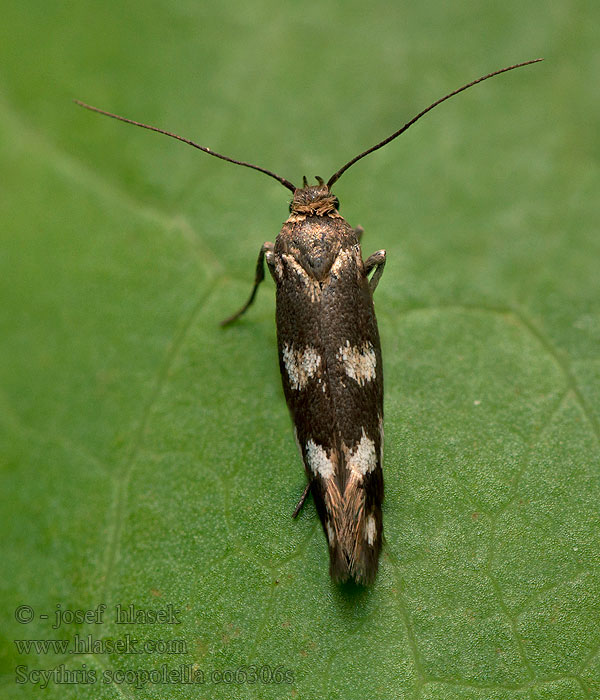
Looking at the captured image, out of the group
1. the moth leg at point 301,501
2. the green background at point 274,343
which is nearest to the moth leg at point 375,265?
the green background at point 274,343

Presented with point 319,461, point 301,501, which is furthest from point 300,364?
point 301,501

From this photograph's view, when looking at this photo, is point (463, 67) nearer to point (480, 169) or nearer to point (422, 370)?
point (480, 169)

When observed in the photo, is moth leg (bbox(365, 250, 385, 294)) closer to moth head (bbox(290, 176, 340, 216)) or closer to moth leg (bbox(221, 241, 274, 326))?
moth head (bbox(290, 176, 340, 216))

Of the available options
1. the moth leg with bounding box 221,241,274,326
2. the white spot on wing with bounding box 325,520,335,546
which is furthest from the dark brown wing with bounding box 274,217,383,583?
the moth leg with bounding box 221,241,274,326

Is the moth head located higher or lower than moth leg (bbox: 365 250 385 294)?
higher

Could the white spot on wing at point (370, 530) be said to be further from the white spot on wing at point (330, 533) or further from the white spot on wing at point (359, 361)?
the white spot on wing at point (359, 361)

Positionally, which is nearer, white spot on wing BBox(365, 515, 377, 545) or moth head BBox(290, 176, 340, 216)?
white spot on wing BBox(365, 515, 377, 545)
